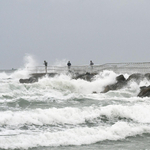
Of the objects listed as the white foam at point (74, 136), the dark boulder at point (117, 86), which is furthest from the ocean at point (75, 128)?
the dark boulder at point (117, 86)

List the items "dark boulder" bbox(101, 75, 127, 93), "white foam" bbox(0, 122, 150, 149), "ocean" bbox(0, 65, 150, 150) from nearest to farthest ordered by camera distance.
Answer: "white foam" bbox(0, 122, 150, 149) → "ocean" bbox(0, 65, 150, 150) → "dark boulder" bbox(101, 75, 127, 93)

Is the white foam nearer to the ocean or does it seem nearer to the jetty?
the ocean

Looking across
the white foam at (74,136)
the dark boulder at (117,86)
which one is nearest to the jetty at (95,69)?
the dark boulder at (117,86)

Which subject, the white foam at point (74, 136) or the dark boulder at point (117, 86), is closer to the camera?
the white foam at point (74, 136)

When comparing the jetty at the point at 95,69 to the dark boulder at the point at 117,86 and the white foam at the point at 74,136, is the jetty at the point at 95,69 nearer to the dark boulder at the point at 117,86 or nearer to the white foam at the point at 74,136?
the dark boulder at the point at 117,86

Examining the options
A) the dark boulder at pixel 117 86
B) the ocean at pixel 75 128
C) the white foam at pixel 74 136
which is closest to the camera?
the white foam at pixel 74 136

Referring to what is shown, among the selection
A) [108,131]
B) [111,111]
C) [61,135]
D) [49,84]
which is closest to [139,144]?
[108,131]

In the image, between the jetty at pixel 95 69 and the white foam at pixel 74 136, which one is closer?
the white foam at pixel 74 136

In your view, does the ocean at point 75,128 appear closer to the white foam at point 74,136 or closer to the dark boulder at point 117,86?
the white foam at point 74,136

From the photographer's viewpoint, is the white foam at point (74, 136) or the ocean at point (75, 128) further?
the ocean at point (75, 128)

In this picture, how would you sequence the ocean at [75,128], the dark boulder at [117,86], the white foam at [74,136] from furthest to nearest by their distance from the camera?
the dark boulder at [117,86] → the ocean at [75,128] → the white foam at [74,136]

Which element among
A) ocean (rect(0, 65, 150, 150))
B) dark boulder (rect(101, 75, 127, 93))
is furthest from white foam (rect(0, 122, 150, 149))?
dark boulder (rect(101, 75, 127, 93))

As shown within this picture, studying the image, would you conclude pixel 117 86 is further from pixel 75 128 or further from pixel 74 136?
pixel 74 136

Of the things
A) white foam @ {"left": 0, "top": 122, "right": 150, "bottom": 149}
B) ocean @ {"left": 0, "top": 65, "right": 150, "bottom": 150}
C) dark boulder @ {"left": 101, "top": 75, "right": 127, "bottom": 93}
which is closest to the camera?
white foam @ {"left": 0, "top": 122, "right": 150, "bottom": 149}
